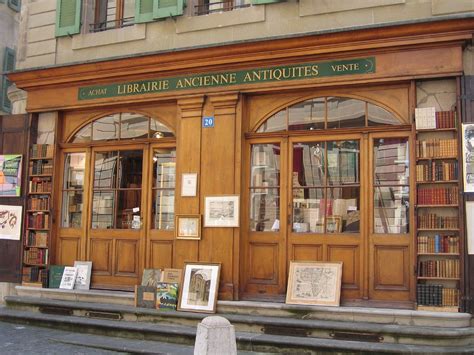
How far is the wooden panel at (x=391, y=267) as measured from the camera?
25.6ft

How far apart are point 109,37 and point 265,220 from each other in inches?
170

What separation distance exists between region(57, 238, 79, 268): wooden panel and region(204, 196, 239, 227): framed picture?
2688 mm

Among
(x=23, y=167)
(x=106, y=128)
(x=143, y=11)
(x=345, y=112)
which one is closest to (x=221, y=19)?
(x=143, y=11)

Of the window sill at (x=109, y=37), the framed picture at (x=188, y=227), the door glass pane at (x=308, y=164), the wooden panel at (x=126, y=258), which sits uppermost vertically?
the window sill at (x=109, y=37)

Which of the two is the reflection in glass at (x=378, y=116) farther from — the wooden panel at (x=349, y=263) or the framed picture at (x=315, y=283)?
the framed picture at (x=315, y=283)

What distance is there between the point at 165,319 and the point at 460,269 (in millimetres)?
4200

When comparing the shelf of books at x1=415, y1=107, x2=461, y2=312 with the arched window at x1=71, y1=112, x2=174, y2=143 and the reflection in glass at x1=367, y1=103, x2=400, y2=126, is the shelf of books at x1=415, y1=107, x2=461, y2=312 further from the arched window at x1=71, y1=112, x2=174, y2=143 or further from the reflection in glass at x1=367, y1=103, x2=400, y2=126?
the arched window at x1=71, y1=112, x2=174, y2=143

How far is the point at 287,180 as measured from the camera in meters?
8.61

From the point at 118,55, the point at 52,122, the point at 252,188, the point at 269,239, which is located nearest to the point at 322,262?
the point at 269,239

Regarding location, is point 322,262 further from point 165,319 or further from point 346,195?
point 165,319

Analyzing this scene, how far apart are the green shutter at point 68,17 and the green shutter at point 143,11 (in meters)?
1.26

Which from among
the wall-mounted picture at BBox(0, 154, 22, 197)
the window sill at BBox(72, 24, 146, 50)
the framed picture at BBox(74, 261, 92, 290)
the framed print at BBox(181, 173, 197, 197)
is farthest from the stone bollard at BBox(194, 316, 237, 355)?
the wall-mounted picture at BBox(0, 154, 22, 197)

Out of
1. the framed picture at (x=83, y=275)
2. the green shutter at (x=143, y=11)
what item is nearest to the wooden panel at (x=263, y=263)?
the framed picture at (x=83, y=275)

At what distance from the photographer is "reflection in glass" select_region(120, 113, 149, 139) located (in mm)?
9758
